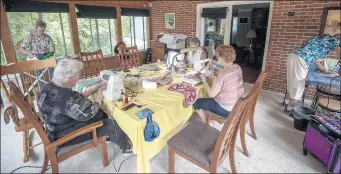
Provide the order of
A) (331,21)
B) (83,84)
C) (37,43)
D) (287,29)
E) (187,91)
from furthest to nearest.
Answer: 1. (287,29)
2. (37,43)
3. (331,21)
4. (83,84)
5. (187,91)

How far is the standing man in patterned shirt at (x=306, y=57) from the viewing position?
101 inches

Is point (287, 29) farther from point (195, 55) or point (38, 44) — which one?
point (38, 44)

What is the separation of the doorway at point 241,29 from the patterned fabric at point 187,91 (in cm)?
245

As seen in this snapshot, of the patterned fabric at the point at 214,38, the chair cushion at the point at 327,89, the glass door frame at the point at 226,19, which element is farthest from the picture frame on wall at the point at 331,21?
the patterned fabric at the point at 214,38

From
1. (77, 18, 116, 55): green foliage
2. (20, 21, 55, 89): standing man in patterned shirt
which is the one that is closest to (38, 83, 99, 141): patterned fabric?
(20, 21, 55, 89): standing man in patterned shirt

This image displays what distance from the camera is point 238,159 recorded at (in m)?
1.93

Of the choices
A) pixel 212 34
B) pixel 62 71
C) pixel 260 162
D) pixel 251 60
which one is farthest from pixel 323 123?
pixel 251 60

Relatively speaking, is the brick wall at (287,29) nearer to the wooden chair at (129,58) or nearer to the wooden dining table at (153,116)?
the wooden dining table at (153,116)

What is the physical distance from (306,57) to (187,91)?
6.21ft

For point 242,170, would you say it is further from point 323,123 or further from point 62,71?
point 62,71

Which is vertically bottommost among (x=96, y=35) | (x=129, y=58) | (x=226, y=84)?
(x=226, y=84)

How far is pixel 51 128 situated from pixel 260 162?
1921 millimetres

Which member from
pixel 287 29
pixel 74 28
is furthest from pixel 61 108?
pixel 287 29

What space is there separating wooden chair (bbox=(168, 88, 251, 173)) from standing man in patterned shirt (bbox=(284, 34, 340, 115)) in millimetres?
1685
